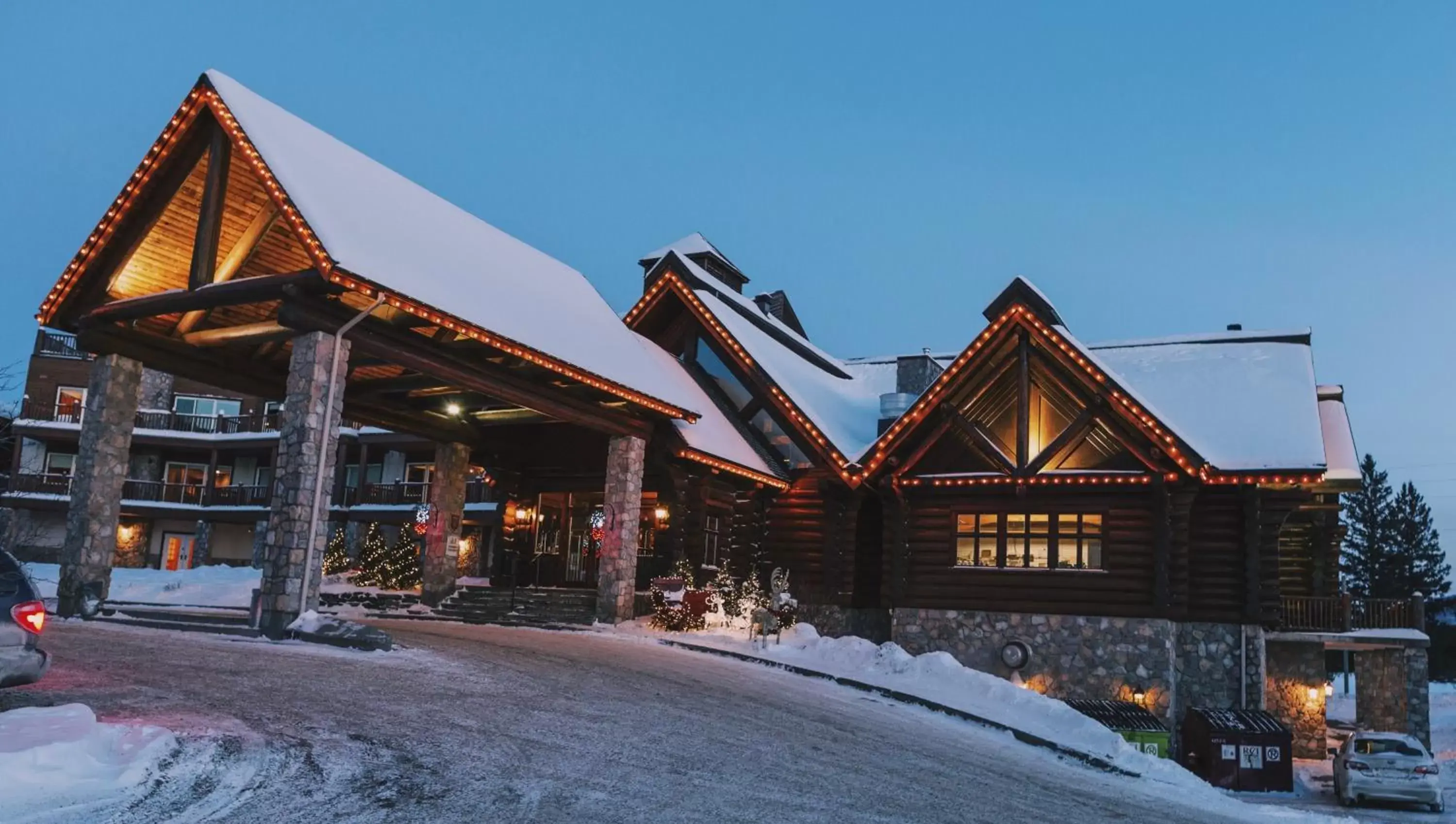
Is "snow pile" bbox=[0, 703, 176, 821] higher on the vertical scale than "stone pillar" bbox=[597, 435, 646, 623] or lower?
lower

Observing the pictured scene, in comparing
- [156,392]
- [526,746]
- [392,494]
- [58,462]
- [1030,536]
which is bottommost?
[526,746]

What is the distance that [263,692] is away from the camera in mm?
11039

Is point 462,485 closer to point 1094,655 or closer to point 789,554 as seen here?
point 789,554

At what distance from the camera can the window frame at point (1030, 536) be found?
2325 cm

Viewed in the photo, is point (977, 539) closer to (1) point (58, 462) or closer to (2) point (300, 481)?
(2) point (300, 481)

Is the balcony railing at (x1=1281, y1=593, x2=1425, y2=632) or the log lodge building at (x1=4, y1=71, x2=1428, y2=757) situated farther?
the balcony railing at (x1=1281, y1=593, x2=1425, y2=632)

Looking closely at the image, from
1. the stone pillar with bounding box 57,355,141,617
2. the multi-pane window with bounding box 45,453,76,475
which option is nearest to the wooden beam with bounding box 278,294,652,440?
the stone pillar with bounding box 57,355,141,617

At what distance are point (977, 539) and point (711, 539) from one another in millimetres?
6254

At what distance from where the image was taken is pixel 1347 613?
82.2 feet

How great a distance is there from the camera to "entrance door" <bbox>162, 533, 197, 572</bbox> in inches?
1946

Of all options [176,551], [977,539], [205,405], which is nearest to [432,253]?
[977,539]

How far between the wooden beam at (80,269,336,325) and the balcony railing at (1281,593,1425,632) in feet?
70.8

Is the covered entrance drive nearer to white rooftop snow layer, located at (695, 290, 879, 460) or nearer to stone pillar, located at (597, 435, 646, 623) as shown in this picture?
stone pillar, located at (597, 435, 646, 623)

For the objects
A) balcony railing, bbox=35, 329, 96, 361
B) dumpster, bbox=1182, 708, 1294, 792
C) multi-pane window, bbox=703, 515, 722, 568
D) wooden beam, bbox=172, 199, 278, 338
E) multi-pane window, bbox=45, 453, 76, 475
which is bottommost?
dumpster, bbox=1182, 708, 1294, 792
